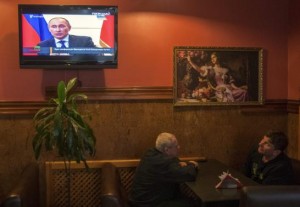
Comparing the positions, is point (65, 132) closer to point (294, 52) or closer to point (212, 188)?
point (212, 188)

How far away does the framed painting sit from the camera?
4.19 metres

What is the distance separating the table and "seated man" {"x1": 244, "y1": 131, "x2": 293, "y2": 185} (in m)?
0.16

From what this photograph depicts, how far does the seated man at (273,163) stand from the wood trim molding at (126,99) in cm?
78

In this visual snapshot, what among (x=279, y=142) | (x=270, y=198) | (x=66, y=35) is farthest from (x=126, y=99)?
(x=270, y=198)

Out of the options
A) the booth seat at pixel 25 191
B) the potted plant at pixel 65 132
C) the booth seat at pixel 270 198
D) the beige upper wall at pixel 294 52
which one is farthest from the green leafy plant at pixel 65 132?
the beige upper wall at pixel 294 52

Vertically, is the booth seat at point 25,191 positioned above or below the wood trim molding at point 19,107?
below

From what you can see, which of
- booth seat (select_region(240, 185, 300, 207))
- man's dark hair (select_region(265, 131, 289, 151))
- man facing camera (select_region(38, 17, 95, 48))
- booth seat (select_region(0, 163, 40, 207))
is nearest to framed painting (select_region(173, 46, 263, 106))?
man's dark hair (select_region(265, 131, 289, 151))

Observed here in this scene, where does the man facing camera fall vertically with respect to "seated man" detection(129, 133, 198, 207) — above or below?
above

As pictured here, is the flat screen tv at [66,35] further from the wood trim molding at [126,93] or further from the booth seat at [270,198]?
the booth seat at [270,198]

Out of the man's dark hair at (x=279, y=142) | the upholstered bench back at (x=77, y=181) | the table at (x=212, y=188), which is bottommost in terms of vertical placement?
the upholstered bench back at (x=77, y=181)

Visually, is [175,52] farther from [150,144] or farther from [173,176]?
[173,176]

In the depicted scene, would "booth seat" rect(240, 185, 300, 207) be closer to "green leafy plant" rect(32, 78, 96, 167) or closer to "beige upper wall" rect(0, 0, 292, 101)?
"green leafy plant" rect(32, 78, 96, 167)

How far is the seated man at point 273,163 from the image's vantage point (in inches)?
133

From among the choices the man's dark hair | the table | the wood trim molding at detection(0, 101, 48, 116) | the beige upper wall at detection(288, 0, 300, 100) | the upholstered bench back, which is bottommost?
the upholstered bench back
